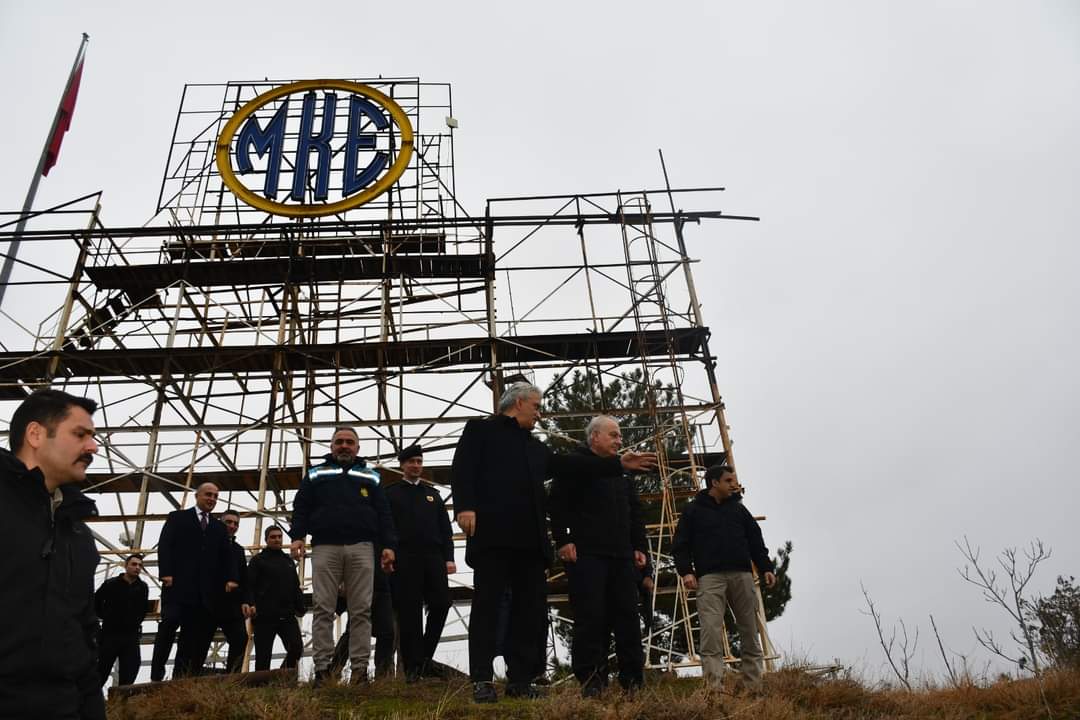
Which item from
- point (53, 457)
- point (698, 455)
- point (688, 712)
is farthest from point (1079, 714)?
point (698, 455)

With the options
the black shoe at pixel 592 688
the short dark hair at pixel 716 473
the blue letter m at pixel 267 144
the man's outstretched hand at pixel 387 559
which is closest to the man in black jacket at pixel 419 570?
the man's outstretched hand at pixel 387 559

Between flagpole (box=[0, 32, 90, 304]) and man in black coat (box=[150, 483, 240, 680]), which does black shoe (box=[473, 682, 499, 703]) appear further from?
flagpole (box=[0, 32, 90, 304])

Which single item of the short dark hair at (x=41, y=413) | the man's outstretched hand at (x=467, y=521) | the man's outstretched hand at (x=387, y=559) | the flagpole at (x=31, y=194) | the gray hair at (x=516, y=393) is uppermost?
the flagpole at (x=31, y=194)

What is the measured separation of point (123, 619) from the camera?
22.5 feet

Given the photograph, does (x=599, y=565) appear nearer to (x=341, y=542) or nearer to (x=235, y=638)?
(x=341, y=542)

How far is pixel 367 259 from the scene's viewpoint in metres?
13.3

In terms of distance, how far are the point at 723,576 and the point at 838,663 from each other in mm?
1570

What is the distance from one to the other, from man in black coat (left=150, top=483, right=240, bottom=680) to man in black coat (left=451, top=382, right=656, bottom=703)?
2909 millimetres

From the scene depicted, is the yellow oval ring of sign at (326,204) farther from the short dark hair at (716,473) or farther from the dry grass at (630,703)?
the dry grass at (630,703)

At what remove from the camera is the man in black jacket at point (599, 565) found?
4707 millimetres

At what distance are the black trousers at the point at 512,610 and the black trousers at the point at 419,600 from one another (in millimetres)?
1408

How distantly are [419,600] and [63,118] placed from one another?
38.1 feet

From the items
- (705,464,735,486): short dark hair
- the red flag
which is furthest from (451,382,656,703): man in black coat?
the red flag

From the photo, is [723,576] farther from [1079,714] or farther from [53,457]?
[53,457]
